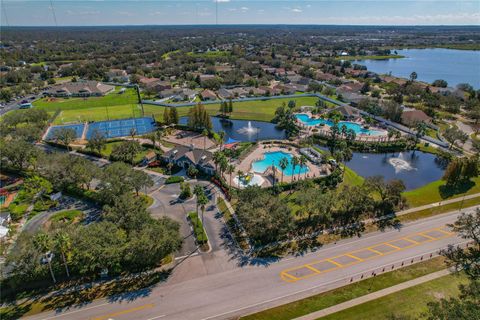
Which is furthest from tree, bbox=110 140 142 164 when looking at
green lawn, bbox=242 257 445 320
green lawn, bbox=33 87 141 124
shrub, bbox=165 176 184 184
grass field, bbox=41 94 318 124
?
green lawn, bbox=242 257 445 320

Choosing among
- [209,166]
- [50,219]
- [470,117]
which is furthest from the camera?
[470,117]

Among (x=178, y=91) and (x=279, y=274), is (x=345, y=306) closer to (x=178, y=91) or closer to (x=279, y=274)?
(x=279, y=274)

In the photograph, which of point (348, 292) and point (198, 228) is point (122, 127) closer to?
point (198, 228)

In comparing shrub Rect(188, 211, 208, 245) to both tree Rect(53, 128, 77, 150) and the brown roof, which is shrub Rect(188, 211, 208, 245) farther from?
the brown roof

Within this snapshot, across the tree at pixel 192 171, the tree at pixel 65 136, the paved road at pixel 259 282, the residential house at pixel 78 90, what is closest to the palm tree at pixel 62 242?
the paved road at pixel 259 282

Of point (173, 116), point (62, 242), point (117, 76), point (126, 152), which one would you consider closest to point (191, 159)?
point (126, 152)

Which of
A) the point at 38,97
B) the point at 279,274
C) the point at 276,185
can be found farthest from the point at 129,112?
the point at 279,274
